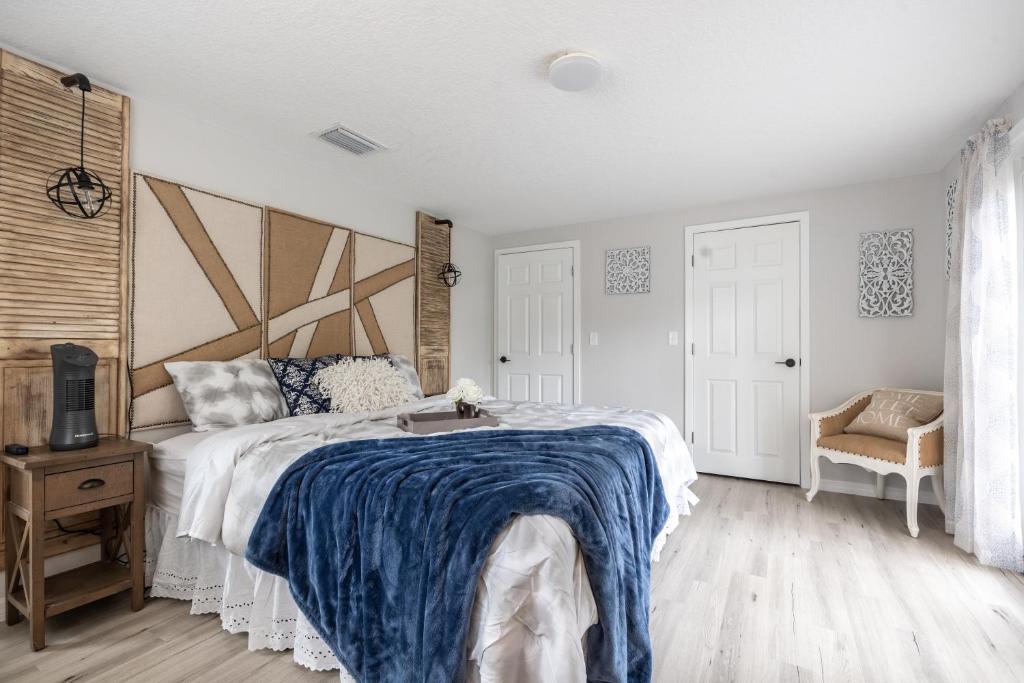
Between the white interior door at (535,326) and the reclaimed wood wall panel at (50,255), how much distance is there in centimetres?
350

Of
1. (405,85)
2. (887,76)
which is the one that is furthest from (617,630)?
(887,76)

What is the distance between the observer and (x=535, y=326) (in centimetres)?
522

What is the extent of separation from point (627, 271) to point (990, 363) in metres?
2.67

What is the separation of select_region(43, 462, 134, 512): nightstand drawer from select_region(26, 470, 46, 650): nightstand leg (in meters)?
0.03

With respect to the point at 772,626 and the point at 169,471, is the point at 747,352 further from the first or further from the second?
the point at 169,471

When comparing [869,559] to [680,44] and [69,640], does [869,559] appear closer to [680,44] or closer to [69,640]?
[680,44]

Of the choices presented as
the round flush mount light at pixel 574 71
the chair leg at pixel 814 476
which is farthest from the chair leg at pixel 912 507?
the round flush mount light at pixel 574 71

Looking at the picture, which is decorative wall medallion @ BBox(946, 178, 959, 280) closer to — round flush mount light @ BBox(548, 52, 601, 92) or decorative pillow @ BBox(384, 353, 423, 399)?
round flush mount light @ BBox(548, 52, 601, 92)

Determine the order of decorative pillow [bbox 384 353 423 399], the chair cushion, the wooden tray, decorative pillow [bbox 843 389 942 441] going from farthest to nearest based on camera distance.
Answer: decorative pillow [bbox 384 353 423 399]
decorative pillow [bbox 843 389 942 441]
the chair cushion
the wooden tray

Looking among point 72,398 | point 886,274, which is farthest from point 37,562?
point 886,274

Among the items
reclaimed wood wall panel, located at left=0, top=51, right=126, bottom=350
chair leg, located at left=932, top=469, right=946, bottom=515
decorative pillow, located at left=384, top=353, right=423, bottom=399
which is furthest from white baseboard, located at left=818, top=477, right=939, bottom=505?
reclaimed wood wall panel, located at left=0, top=51, right=126, bottom=350

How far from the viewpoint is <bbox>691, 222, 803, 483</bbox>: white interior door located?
3996mm

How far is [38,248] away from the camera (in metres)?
2.12

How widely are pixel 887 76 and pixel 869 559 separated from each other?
2.42m
